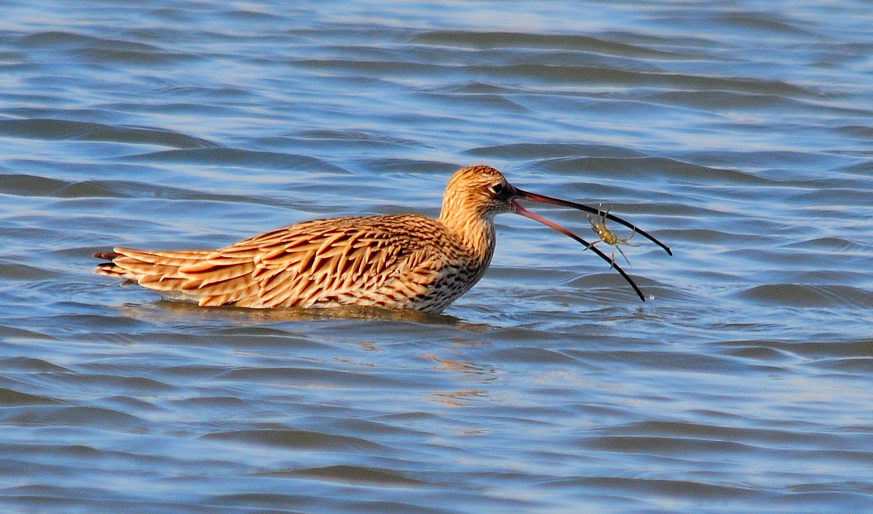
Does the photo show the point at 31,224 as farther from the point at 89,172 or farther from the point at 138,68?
the point at 138,68

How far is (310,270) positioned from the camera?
10.2 meters

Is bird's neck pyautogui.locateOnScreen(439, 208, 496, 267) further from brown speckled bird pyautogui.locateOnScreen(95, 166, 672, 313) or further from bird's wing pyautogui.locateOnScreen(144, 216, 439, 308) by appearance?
bird's wing pyautogui.locateOnScreen(144, 216, 439, 308)

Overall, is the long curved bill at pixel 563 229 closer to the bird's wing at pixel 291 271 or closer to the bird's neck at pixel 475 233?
the bird's neck at pixel 475 233

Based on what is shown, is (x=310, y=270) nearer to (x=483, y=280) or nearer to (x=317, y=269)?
(x=317, y=269)

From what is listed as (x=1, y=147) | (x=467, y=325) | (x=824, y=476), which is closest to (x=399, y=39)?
(x=1, y=147)

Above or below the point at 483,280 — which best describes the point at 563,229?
above

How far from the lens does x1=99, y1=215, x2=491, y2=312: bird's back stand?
33.3 ft

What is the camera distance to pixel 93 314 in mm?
9773

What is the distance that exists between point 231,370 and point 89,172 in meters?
5.41

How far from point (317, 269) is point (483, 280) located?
5.31 ft

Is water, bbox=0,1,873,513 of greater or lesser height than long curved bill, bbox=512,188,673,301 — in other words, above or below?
below

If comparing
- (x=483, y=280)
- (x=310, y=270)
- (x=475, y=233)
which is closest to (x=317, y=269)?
(x=310, y=270)

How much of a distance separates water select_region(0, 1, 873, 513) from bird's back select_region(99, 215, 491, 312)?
5.9 inches

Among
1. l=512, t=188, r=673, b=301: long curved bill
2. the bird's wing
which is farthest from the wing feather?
l=512, t=188, r=673, b=301: long curved bill
